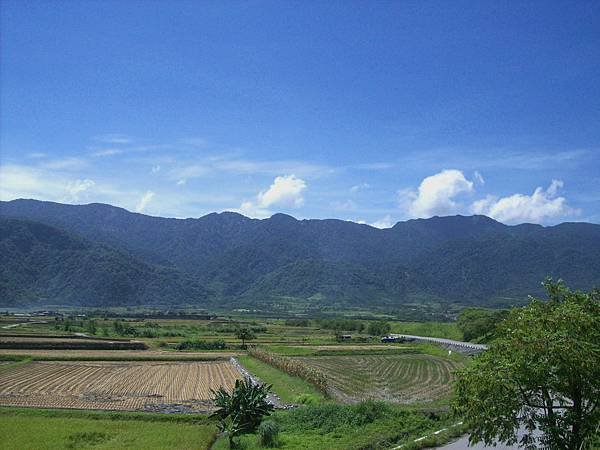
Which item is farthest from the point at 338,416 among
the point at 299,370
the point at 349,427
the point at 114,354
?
the point at 114,354

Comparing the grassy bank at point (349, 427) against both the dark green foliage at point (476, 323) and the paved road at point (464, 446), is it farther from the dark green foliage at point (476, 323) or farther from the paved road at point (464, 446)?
the dark green foliage at point (476, 323)

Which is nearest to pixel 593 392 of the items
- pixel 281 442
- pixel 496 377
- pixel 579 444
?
pixel 579 444

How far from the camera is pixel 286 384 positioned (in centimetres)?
4528

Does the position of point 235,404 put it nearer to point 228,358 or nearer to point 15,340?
point 228,358

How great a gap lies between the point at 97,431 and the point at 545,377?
72.5 feet

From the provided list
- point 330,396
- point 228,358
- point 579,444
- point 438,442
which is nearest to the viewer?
point 579,444

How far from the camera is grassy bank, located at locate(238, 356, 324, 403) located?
125 feet

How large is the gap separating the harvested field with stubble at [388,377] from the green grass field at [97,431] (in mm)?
13099

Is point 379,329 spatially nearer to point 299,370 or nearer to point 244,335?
point 244,335

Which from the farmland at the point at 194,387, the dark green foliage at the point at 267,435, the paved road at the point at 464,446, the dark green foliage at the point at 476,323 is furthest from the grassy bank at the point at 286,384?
the dark green foliage at the point at 476,323

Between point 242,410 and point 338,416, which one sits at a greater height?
point 242,410

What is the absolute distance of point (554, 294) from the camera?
599 inches

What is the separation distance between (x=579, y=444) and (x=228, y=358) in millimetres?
61821

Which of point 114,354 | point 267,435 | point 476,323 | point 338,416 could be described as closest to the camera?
point 267,435
